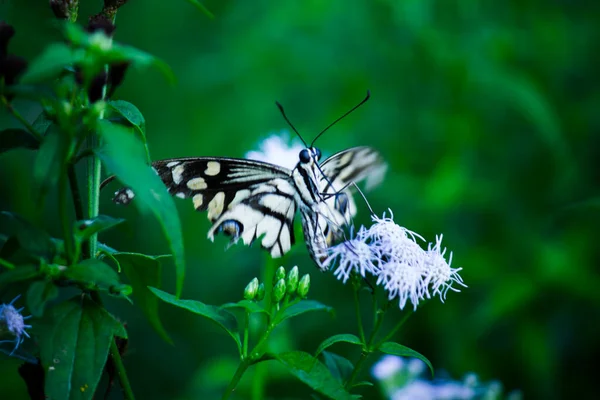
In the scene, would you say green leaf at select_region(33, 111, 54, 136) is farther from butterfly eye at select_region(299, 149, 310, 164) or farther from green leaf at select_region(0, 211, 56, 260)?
butterfly eye at select_region(299, 149, 310, 164)

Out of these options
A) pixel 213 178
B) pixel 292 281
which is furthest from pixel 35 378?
pixel 213 178

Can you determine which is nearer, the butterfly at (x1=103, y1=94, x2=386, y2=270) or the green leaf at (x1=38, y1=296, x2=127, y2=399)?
the green leaf at (x1=38, y1=296, x2=127, y2=399)

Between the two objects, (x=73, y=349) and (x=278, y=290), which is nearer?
(x=73, y=349)

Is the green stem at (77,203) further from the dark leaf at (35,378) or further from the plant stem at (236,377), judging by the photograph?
the plant stem at (236,377)

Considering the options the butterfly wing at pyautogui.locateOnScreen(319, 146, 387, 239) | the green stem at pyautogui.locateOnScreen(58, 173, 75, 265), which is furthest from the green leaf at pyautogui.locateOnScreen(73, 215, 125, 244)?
the butterfly wing at pyautogui.locateOnScreen(319, 146, 387, 239)

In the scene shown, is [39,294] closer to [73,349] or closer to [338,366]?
[73,349]

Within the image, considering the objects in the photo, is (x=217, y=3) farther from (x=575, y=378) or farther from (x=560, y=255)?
(x=575, y=378)
